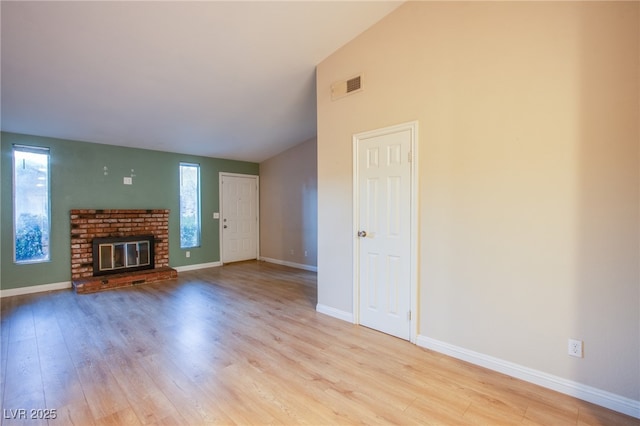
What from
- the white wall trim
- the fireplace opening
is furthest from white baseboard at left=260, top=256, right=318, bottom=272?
the fireplace opening

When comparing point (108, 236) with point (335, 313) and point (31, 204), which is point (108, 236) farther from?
point (335, 313)

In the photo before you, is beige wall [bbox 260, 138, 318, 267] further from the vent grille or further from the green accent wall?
the vent grille

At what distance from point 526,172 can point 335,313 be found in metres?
2.40

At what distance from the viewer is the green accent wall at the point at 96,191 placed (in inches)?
170

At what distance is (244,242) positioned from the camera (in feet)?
23.5

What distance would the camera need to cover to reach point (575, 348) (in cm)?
201

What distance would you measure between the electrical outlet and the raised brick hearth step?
18.3ft

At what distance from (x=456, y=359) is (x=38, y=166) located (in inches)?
246

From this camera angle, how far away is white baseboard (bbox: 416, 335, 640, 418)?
6.08 feet

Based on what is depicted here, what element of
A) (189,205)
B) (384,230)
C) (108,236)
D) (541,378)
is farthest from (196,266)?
(541,378)

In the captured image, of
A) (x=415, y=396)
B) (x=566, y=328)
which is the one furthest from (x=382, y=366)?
(x=566, y=328)

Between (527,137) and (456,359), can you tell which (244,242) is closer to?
(456,359)

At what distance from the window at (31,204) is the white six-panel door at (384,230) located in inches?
194

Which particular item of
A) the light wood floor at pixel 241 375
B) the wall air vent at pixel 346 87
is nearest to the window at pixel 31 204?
the light wood floor at pixel 241 375
